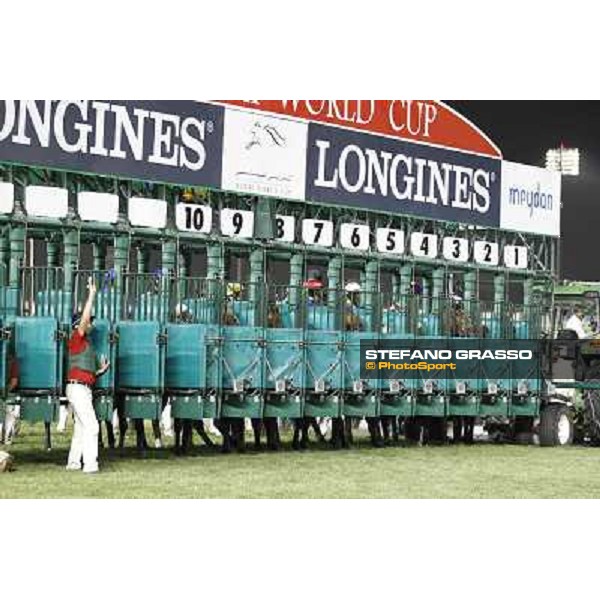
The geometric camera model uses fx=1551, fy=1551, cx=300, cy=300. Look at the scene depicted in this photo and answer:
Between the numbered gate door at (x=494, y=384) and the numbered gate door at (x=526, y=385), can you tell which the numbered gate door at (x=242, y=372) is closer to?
the numbered gate door at (x=494, y=384)

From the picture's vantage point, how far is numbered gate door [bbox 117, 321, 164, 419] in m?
15.2

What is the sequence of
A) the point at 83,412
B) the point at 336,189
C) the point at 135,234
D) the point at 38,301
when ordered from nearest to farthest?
1. the point at 83,412
2. the point at 38,301
3. the point at 135,234
4. the point at 336,189

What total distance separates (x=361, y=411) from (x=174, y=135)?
12.4 ft

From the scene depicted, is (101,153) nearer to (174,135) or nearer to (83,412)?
(174,135)

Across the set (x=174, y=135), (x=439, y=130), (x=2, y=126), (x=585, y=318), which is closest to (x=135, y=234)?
(x=174, y=135)

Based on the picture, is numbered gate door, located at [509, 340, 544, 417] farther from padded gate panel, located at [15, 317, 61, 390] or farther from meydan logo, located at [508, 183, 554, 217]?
padded gate panel, located at [15, 317, 61, 390]

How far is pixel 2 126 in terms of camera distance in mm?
15445

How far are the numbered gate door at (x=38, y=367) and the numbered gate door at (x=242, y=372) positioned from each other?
2.35m

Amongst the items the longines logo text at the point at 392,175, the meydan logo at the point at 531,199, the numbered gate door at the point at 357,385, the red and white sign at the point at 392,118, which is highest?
the red and white sign at the point at 392,118

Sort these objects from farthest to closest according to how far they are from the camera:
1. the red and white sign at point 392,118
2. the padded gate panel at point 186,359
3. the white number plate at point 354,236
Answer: the white number plate at point 354,236 → the red and white sign at point 392,118 → the padded gate panel at point 186,359

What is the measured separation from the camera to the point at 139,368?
1522cm

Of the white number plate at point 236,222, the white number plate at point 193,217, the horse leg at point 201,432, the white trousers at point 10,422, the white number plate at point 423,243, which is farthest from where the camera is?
the white number plate at point 423,243

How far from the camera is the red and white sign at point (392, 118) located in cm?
1702

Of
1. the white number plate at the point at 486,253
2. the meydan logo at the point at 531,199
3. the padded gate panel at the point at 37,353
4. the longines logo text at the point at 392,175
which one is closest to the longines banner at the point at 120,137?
the longines logo text at the point at 392,175
